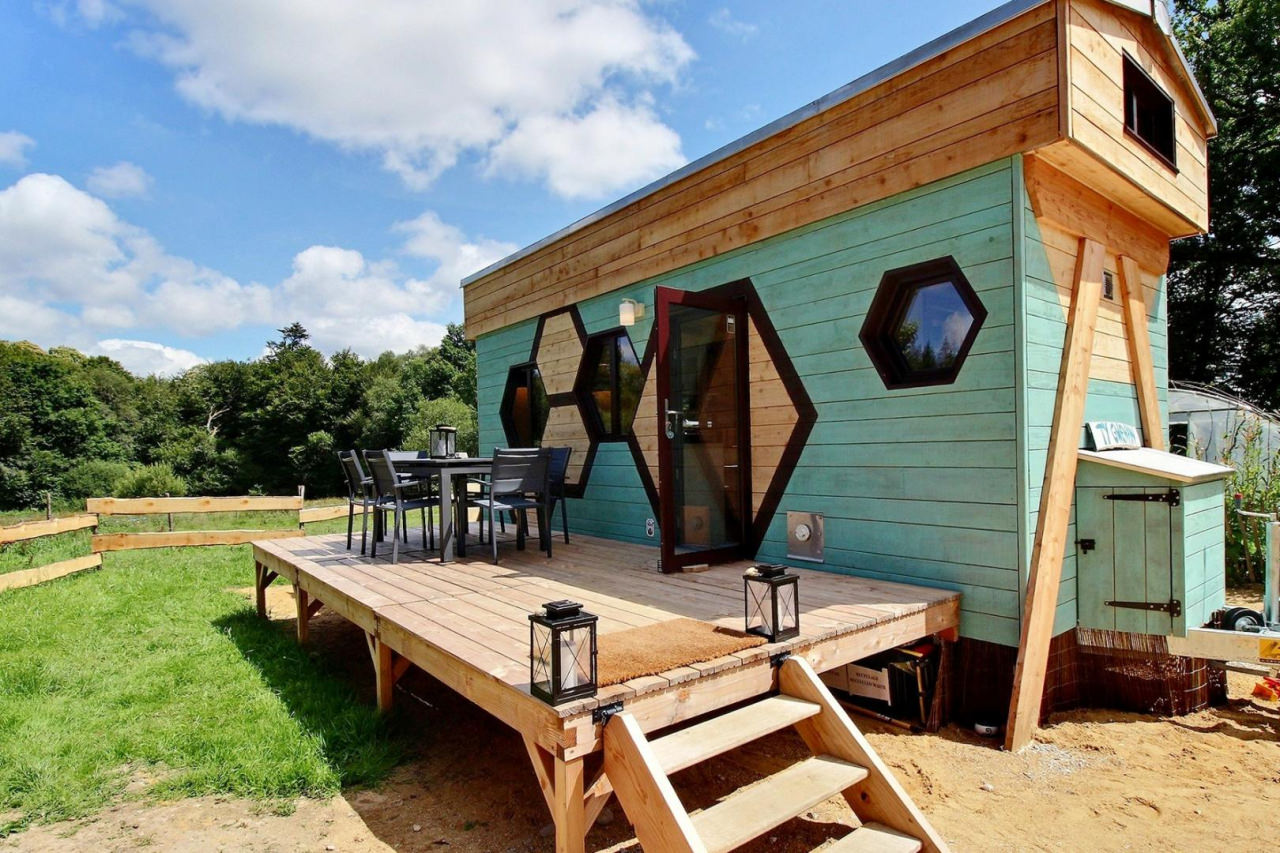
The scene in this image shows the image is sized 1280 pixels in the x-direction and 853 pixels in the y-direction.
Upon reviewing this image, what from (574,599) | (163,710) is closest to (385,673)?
(574,599)

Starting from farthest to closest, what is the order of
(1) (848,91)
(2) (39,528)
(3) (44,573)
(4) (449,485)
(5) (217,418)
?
(5) (217,418) < (2) (39,528) < (3) (44,573) < (4) (449,485) < (1) (848,91)

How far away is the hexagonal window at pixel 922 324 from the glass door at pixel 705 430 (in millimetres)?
963

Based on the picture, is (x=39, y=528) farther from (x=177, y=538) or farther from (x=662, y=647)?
(x=662, y=647)

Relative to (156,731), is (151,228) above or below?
above

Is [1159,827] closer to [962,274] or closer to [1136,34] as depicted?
[962,274]

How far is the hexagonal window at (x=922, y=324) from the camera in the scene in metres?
3.31

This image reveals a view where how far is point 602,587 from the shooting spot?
3668 millimetres

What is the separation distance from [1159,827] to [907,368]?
86.2 inches

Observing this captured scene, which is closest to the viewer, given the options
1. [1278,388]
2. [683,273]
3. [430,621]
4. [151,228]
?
[430,621]

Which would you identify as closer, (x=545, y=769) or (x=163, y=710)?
(x=545, y=769)

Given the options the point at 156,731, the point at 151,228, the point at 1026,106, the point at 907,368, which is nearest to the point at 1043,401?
the point at 907,368

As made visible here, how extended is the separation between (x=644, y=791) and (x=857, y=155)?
11.0ft

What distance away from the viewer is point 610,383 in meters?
5.82

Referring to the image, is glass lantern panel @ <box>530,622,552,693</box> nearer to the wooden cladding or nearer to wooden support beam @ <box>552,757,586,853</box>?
wooden support beam @ <box>552,757,586,853</box>
